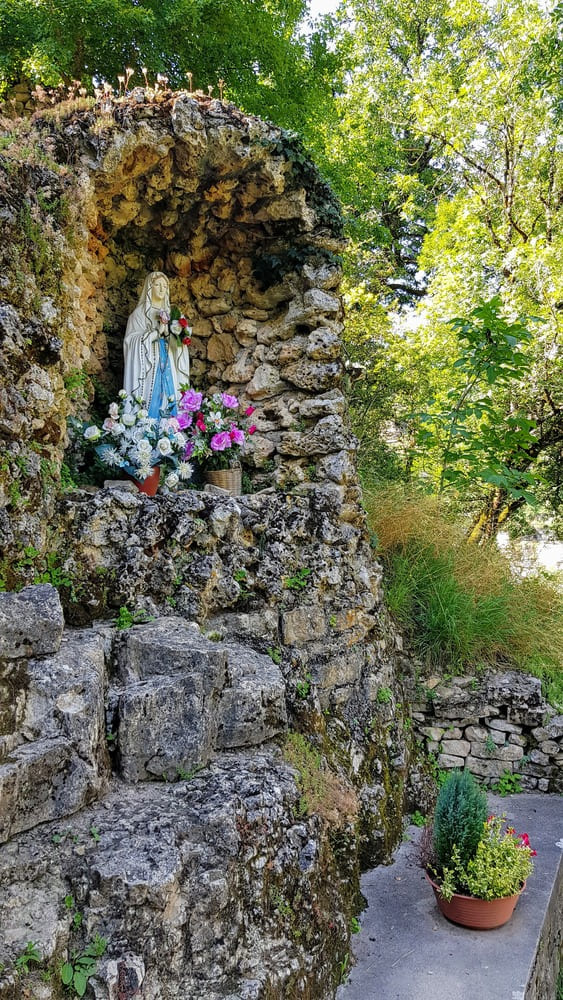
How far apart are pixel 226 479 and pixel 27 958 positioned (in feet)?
9.96

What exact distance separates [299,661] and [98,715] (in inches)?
57.3

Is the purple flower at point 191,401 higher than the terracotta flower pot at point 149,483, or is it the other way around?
the purple flower at point 191,401

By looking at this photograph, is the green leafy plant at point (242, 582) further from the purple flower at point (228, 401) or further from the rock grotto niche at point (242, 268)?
the purple flower at point (228, 401)

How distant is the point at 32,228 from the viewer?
342 centimetres

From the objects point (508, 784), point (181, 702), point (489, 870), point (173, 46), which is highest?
point (173, 46)

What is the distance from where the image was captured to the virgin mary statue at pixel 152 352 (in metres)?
4.62

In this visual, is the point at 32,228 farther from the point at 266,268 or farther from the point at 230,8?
the point at 230,8

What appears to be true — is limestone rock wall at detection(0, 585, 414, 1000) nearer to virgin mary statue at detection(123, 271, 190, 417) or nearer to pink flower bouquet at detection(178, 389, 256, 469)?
pink flower bouquet at detection(178, 389, 256, 469)

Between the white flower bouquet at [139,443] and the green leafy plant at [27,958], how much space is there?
2.46m

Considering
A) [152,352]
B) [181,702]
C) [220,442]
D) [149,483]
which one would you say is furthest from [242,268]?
[181,702]

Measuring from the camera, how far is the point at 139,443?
3893 mm

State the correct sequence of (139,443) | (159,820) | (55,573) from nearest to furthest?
(159,820) → (55,573) → (139,443)

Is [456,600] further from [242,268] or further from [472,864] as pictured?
[242,268]

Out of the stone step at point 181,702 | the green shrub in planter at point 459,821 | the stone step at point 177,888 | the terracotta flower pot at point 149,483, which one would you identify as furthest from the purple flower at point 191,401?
the green shrub in planter at point 459,821
